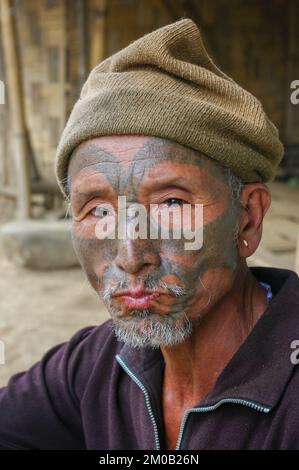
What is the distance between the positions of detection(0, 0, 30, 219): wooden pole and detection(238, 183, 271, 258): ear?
4580 mm

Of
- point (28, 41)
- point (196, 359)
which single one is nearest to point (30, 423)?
point (196, 359)

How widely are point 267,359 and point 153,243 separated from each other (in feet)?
1.28

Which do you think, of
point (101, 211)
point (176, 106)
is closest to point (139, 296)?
point (101, 211)

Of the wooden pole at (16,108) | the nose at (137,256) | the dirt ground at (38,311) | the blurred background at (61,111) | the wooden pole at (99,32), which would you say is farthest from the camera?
the wooden pole at (99,32)

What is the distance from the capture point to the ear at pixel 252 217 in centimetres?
135

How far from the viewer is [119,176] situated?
47.8 inches

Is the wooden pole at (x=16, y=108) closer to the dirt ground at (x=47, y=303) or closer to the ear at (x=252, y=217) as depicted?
the dirt ground at (x=47, y=303)

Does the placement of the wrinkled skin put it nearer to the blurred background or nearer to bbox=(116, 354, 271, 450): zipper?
bbox=(116, 354, 271, 450): zipper

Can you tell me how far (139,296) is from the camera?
121 cm

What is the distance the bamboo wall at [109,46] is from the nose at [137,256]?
16.0 ft

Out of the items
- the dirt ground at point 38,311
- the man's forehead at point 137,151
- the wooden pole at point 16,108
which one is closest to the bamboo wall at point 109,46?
the wooden pole at point 16,108

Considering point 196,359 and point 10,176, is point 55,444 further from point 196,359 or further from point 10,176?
point 10,176

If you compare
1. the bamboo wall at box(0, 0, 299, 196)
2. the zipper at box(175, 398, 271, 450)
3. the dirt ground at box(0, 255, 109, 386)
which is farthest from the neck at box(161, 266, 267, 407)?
the bamboo wall at box(0, 0, 299, 196)

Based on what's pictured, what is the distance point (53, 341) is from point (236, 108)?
2835mm
